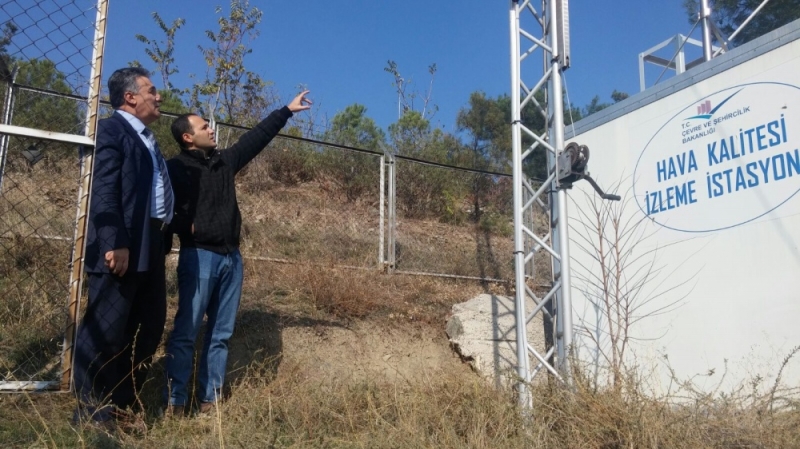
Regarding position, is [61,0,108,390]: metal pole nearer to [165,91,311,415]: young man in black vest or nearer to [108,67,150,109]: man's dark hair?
[108,67,150,109]: man's dark hair

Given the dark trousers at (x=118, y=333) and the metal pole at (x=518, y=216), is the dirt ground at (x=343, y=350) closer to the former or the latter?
the metal pole at (x=518, y=216)

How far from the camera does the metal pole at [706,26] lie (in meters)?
7.20

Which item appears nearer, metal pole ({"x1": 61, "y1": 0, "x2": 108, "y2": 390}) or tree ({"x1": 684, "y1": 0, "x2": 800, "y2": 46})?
metal pole ({"x1": 61, "y1": 0, "x2": 108, "y2": 390})

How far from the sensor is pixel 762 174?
4.91m

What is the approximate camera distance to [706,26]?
23.9 ft

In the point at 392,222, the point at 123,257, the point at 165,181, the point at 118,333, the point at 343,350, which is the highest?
the point at 392,222

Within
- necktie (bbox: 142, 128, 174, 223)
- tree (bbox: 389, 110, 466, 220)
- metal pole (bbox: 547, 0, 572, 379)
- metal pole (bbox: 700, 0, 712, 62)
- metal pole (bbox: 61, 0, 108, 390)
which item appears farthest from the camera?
tree (bbox: 389, 110, 466, 220)

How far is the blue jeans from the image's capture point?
3955mm

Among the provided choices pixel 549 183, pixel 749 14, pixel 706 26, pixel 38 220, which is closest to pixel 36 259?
pixel 38 220

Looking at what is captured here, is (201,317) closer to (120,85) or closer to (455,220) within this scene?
(120,85)

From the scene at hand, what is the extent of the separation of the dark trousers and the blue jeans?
21cm

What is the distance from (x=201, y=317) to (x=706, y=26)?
6.23 metres

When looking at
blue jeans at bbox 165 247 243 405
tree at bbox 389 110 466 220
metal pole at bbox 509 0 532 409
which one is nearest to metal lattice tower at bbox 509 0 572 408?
metal pole at bbox 509 0 532 409

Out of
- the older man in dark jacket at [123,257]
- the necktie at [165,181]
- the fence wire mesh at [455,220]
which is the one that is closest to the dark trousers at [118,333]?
the older man in dark jacket at [123,257]
